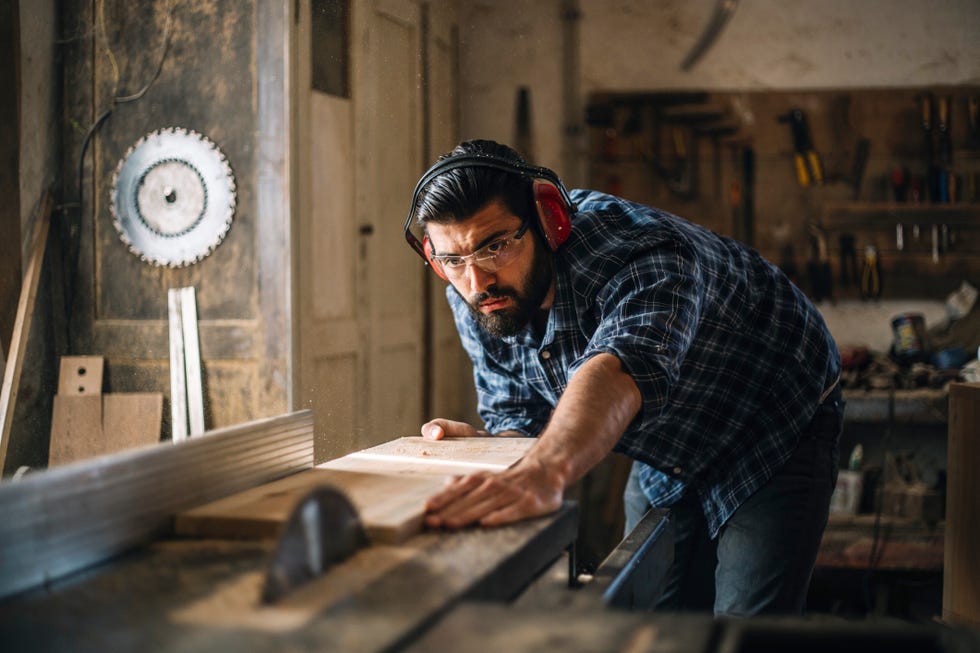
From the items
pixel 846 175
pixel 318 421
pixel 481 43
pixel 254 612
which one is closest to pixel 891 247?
pixel 846 175

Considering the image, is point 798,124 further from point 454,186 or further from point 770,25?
point 454,186

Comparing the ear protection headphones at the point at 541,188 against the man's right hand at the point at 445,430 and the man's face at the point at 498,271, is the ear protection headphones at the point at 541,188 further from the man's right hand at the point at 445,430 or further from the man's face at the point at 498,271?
the man's right hand at the point at 445,430

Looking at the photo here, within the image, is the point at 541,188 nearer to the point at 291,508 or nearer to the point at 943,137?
the point at 291,508

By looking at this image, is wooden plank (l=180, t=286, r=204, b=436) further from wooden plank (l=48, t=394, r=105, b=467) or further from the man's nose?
the man's nose

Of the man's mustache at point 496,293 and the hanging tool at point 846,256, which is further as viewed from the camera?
the hanging tool at point 846,256

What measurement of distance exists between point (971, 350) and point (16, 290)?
4.27 meters

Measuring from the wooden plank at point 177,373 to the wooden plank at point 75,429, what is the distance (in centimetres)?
31

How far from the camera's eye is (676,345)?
153cm

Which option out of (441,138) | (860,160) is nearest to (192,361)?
(441,138)

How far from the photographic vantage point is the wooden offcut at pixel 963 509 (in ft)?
7.66

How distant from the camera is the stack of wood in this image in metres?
3.83

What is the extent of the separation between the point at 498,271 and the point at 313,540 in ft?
3.04

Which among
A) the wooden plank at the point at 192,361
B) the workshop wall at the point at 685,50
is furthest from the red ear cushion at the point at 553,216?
the workshop wall at the point at 685,50

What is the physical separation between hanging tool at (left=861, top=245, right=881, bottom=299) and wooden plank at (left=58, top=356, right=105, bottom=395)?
3.54 meters
